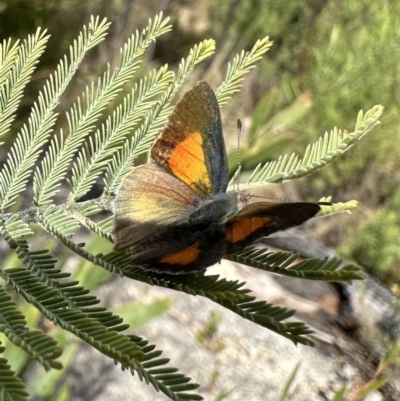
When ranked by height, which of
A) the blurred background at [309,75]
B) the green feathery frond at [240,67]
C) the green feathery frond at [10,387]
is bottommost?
the green feathery frond at [10,387]

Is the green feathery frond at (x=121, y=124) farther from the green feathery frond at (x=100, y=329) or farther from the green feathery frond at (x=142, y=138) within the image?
the green feathery frond at (x=100, y=329)

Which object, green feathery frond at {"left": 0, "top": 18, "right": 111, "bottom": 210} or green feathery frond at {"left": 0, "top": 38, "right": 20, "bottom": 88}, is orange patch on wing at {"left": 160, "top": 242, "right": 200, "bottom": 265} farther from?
green feathery frond at {"left": 0, "top": 38, "right": 20, "bottom": 88}

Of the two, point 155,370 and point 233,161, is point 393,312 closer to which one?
point 233,161

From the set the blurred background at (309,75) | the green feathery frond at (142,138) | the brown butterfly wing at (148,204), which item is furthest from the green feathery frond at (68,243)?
the blurred background at (309,75)

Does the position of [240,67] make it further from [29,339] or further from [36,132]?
[29,339]

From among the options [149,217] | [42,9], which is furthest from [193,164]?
[42,9]

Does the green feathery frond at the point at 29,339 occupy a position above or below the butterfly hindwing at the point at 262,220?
below

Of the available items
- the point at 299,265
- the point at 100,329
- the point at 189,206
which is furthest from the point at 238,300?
the point at 189,206

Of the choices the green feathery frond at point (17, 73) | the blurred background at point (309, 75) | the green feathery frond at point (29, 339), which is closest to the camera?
the green feathery frond at point (29, 339)
